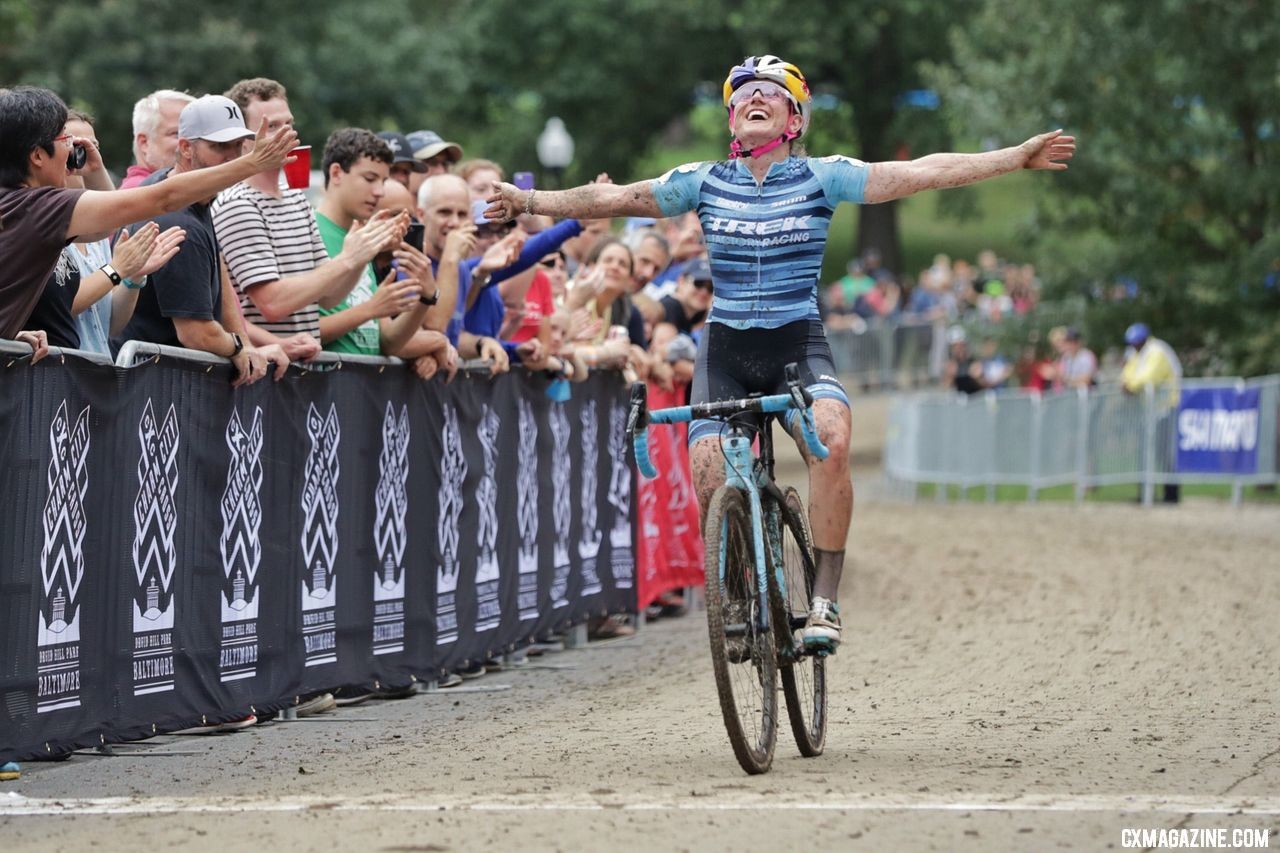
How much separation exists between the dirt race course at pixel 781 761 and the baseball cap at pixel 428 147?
3.05 m

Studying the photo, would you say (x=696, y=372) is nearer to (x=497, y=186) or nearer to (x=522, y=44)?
(x=497, y=186)

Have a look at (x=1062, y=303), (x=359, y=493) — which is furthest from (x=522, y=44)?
(x=359, y=493)

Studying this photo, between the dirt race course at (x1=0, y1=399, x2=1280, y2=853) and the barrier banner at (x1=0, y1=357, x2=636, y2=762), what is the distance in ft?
0.92

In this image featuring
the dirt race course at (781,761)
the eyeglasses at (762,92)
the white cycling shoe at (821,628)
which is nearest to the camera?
the dirt race course at (781,761)

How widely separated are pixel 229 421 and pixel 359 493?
129 centimetres

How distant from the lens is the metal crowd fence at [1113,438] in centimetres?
2591

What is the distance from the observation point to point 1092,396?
2692cm

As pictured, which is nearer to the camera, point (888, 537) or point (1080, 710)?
point (1080, 710)

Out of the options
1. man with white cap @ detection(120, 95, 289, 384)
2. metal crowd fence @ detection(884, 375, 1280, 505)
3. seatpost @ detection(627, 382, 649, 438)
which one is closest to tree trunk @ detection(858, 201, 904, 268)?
metal crowd fence @ detection(884, 375, 1280, 505)

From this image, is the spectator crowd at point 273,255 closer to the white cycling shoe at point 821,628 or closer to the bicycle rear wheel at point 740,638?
the bicycle rear wheel at point 740,638

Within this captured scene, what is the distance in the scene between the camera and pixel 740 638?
25.3 feet

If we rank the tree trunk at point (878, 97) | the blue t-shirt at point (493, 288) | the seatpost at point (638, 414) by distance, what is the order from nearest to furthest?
the seatpost at point (638, 414) < the blue t-shirt at point (493, 288) < the tree trunk at point (878, 97)

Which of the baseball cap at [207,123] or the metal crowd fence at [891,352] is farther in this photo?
the metal crowd fence at [891,352]

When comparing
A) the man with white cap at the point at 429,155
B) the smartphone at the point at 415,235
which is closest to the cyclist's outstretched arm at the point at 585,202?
the smartphone at the point at 415,235
